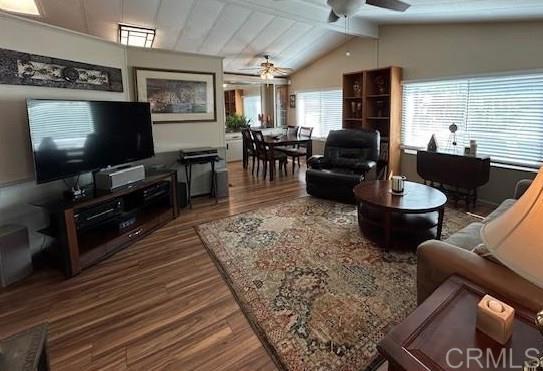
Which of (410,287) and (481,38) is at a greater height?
(481,38)

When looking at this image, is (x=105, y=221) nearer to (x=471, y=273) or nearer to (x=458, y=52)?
(x=471, y=273)

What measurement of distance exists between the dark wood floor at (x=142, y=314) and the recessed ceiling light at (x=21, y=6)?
3022 millimetres

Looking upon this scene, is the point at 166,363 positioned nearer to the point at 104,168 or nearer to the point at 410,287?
the point at 410,287

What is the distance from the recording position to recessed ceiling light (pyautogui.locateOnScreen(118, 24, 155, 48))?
179 inches

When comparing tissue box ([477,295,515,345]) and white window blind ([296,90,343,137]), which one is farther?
white window blind ([296,90,343,137])

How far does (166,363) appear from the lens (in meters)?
1.72

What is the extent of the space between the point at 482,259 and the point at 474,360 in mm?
715

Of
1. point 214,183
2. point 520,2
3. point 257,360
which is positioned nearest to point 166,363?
point 257,360

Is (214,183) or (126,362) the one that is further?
(214,183)

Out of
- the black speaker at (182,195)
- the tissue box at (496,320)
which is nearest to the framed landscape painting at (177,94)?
the black speaker at (182,195)

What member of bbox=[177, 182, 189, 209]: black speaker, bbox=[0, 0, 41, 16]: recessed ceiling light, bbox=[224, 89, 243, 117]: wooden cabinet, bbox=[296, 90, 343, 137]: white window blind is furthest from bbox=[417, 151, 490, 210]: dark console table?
bbox=[0, 0, 41, 16]: recessed ceiling light

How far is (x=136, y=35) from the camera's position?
4746mm

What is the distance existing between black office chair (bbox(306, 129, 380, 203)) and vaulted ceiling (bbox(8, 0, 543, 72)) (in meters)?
1.83

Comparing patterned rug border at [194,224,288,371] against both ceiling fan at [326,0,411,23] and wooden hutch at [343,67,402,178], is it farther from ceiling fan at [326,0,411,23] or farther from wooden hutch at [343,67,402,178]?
wooden hutch at [343,67,402,178]
